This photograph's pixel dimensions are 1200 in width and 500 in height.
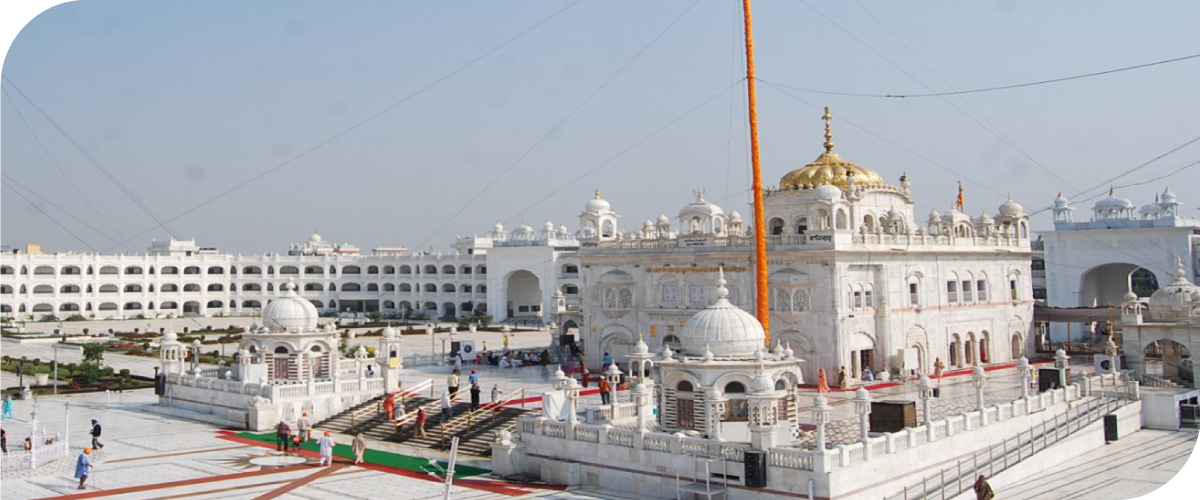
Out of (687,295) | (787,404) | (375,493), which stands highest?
(687,295)

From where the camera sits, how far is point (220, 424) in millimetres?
27938

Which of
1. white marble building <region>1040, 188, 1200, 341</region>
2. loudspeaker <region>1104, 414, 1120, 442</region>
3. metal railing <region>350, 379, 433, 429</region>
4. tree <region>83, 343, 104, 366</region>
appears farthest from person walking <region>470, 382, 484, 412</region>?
white marble building <region>1040, 188, 1200, 341</region>

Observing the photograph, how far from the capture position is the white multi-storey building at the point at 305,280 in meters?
78.2

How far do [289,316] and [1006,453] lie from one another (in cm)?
2049

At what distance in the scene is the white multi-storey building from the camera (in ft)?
257

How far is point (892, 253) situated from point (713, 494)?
1818 centimetres

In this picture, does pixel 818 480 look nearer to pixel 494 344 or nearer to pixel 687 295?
pixel 687 295

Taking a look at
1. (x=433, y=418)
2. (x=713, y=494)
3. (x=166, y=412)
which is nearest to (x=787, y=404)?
(x=713, y=494)

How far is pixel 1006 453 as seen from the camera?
21.1 metres

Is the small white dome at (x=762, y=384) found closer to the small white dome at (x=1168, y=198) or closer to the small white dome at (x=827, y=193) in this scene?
the small white dome at (x=827, y=193)

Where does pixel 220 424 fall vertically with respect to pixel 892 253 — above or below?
below

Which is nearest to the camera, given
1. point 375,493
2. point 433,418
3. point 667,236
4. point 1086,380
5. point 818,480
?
point 818,480

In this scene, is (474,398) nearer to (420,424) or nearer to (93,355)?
(420,424)

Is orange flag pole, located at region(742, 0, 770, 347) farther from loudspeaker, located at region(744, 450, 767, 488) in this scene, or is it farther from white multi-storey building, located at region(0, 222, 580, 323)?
white multi-storey building, located at region(0, 222, 580, 323)
